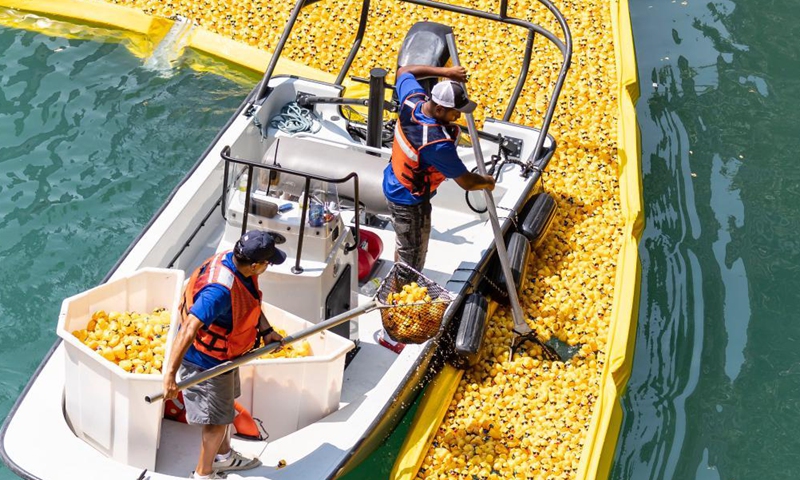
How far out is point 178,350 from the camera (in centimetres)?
445

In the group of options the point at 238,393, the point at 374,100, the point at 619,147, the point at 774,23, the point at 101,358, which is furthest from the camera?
the point at 774,23

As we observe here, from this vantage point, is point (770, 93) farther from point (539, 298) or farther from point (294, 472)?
point (294, 472)

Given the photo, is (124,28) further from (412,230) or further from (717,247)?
(717,247)

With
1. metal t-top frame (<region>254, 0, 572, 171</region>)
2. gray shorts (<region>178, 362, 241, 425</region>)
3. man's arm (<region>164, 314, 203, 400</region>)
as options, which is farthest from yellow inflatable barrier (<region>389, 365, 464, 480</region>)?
metal t-top frame (<region>254, 0, 572, 171</region>)

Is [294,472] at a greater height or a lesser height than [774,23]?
lesser

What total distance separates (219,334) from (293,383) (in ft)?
2.38

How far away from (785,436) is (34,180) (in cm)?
577

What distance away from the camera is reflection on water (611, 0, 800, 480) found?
21.7 feet

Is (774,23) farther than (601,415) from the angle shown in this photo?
Yes

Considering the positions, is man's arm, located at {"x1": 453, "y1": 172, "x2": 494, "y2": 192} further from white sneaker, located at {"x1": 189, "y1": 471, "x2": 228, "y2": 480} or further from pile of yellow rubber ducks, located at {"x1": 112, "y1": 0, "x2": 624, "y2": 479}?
white sneaker, located at {"x1": 189, "y1": 471, "x2": 228, "y2": 480}

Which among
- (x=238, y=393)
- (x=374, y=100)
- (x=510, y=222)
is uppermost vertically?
(x=374, y=100)

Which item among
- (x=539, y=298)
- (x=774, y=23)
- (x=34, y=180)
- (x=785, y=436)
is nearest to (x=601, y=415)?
(x=539, y=298)

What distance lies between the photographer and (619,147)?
7.88 m

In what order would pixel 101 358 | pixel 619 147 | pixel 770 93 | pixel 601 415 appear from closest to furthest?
pixel 101 358
pixel 601 415
pixel 619 147
pixel 770 93
